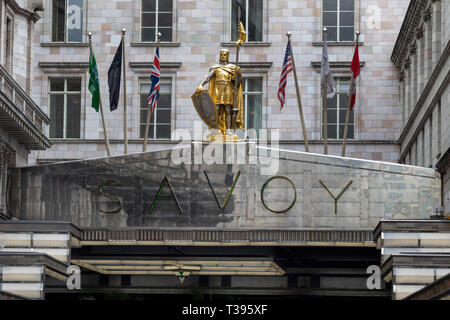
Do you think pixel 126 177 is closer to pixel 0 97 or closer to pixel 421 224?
pixel 0 97

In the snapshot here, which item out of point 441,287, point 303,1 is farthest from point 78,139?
point 441,287

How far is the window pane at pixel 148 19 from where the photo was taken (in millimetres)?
56312

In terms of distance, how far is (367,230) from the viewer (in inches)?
1430

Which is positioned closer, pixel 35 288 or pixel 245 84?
pixel 35 288

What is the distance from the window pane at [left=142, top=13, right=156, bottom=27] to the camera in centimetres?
5631

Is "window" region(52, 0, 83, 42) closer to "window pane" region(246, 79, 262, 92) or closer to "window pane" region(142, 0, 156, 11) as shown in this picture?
"window pane" region(142, 0, 156, 11)

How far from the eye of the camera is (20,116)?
126 feet

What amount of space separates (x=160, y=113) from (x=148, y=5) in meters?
5.61

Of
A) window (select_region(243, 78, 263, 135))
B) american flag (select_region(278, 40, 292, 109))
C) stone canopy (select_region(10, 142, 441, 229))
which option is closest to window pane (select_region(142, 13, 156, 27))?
window (select_region(243, 78, 263, 135))

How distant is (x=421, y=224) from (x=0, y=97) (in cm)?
1375

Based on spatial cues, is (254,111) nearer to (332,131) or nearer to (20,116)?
(332,131)
